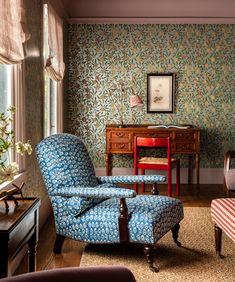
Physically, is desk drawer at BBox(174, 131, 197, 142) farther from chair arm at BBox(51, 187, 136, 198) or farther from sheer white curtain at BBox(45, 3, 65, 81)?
chair arm at BBox(51, 187, 136, 198)

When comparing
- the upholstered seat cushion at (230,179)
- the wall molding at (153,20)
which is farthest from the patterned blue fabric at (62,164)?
the wall molding at (153,20)

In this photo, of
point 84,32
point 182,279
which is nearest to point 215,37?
point 84,32

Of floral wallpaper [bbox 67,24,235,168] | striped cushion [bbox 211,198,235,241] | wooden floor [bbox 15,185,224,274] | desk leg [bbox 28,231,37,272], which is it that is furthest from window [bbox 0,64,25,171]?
floral wallpaper [bbox 67,24,235,168]

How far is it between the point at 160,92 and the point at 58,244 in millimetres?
3899

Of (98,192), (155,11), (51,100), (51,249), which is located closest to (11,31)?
(98,192)

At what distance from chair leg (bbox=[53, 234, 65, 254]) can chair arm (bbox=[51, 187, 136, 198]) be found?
1.44 ft

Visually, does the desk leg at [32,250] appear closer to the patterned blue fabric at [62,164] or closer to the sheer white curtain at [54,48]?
the patterned blue fabric at [62,164]

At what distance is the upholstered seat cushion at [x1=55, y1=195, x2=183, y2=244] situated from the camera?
3.17 meters

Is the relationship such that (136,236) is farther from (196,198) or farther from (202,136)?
(202,136)

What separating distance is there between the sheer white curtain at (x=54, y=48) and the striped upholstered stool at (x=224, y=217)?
233 centimetres

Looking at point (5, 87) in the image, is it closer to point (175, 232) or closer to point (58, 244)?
point (58, 244)

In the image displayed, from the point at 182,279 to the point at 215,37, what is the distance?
15.5 ft

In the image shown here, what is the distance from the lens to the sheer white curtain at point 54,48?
496 centimetres

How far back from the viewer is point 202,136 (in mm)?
7031
